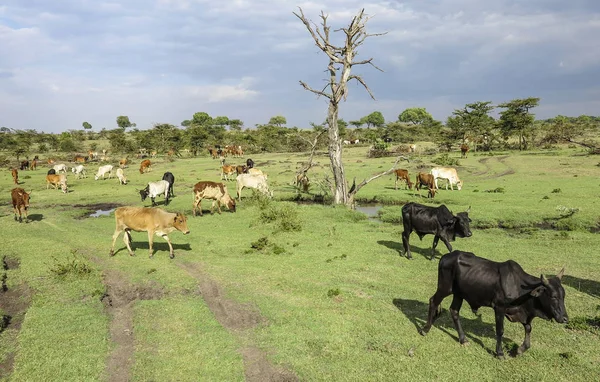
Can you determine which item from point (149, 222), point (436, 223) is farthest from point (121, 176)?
point (436, 223)

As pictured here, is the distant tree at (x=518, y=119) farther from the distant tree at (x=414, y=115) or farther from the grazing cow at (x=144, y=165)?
the distant tree at (x=414, y=115)

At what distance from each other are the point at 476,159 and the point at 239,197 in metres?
31.4

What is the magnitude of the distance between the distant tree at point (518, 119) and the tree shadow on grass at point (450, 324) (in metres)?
51.2

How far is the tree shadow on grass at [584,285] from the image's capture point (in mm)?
9891

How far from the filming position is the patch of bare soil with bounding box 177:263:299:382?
22.1ft

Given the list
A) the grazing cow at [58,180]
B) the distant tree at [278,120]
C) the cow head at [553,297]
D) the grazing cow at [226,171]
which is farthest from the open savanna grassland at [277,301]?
the distant tree at [278,120]

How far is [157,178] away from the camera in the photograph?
35.3 metres

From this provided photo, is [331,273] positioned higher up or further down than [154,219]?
further down

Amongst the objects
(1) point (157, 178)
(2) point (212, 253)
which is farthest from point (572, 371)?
(1) point (157, 178)

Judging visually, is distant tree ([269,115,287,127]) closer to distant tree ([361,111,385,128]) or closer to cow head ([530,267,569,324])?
distant tree ([361,111,385,128])

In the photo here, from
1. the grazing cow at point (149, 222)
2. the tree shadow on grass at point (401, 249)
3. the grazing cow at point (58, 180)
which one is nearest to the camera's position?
the grazing cow at point (149, 222)

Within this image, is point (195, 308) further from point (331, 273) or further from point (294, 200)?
point (294, 200)

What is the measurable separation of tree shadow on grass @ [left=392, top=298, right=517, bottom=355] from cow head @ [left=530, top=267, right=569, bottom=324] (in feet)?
3.95

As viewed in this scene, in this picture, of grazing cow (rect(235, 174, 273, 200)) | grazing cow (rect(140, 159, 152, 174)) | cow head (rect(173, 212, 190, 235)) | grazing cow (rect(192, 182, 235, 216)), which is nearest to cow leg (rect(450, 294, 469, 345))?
cow head (rect(173, 212, 190, 235))
